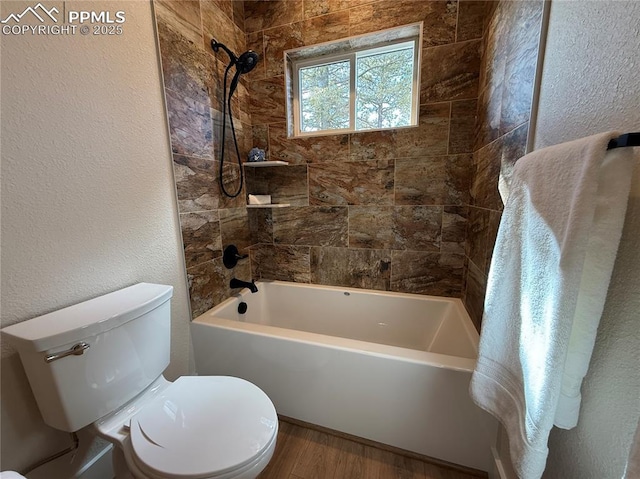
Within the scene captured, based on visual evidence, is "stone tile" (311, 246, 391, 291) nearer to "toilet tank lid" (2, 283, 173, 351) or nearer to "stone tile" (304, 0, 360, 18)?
"toilet tank lid" (2, 283, 173, 351)

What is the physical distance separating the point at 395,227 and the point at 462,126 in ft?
2.47

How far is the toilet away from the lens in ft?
Result: 2.50

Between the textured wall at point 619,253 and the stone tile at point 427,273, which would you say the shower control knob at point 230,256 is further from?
the textured wall at point 619,253

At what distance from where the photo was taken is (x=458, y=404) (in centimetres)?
108

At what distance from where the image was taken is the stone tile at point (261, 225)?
208 centimetres

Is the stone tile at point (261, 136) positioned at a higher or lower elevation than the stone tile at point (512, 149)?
higher

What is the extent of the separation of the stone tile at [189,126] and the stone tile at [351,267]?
1.05 meters

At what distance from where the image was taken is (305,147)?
6.23 feet

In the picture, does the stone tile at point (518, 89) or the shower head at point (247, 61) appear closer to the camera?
the stone tile at point (518, 89)

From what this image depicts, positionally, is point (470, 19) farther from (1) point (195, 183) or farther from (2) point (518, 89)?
(1) point (195, 183)

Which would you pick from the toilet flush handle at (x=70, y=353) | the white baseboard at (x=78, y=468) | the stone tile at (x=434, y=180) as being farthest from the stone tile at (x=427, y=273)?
the white baseboard at (x=78, y=468)

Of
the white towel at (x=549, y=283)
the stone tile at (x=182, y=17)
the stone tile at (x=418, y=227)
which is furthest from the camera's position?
the stone tile at (x=418, y=227)

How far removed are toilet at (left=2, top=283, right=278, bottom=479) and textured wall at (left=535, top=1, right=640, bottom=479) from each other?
2.76 feet

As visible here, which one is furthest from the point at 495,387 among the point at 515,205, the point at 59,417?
the point at 59,417
